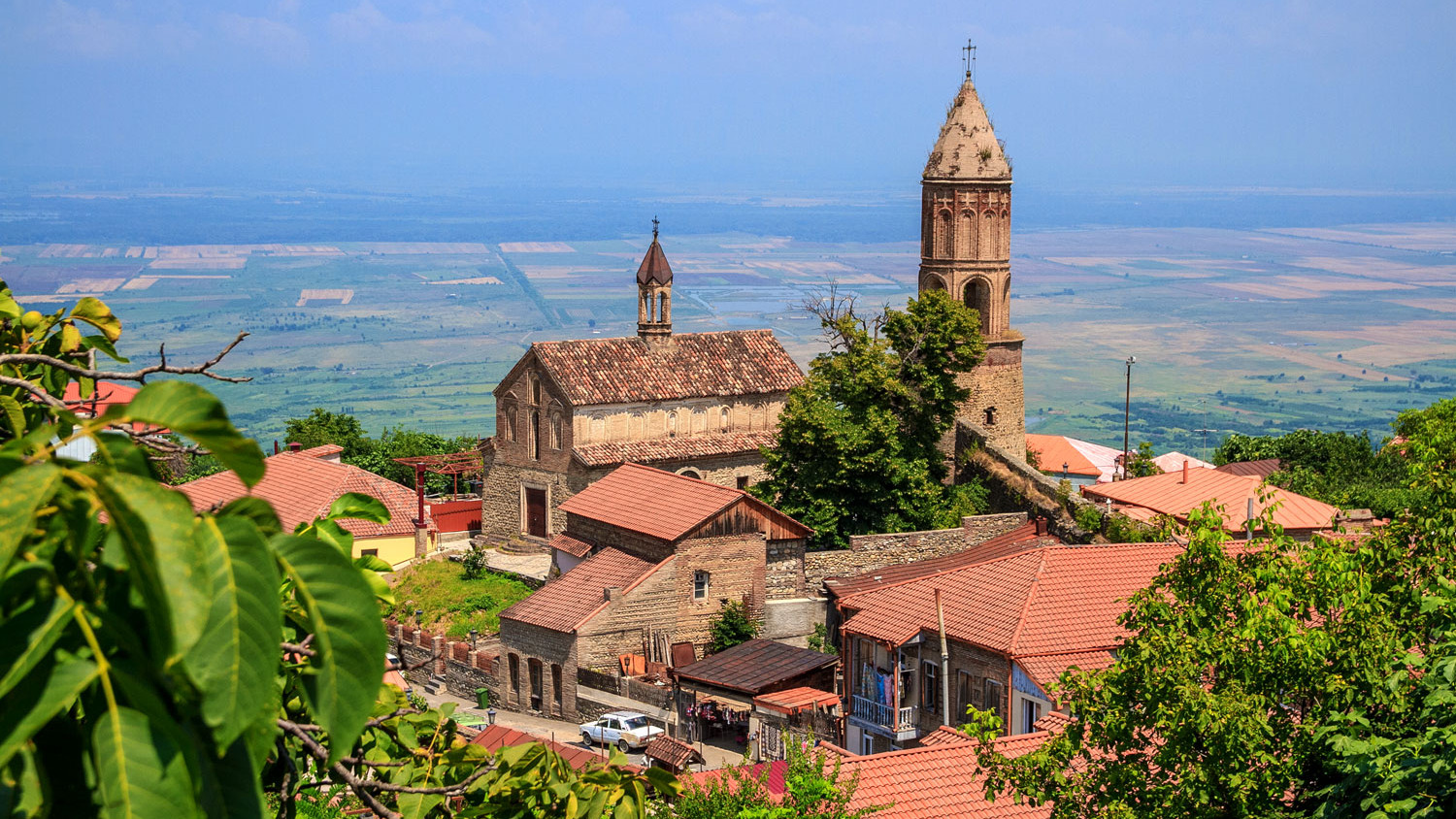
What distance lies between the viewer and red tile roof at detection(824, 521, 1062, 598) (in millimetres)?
34625

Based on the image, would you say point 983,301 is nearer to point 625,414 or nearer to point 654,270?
point 654,270

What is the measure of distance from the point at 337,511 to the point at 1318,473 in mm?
49668

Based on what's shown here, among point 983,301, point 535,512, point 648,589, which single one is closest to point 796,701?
point 648,589

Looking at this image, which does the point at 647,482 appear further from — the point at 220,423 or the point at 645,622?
the point at 220,423

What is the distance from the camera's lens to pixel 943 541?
38094 millimetres

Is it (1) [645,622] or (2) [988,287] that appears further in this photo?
(2) [988,287]

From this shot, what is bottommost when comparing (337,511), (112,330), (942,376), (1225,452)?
(1225,452)

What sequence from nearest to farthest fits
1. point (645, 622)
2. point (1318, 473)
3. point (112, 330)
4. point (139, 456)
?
point (139, 456) → point (112, 330) → point (645, 622) → point (1318, 473)

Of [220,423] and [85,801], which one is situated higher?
[220,423]

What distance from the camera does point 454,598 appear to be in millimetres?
40406

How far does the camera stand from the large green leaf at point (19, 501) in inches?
120

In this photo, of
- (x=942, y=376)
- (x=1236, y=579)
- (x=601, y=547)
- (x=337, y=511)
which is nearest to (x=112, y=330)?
(x=337, y=511)

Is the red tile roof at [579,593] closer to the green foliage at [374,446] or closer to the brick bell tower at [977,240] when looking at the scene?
the brick bell tower at [977,240]

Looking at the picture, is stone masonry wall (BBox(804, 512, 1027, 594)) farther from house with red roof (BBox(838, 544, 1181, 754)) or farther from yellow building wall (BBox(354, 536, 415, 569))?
yellow building wall (BBox(354, 536, 415, 569))
